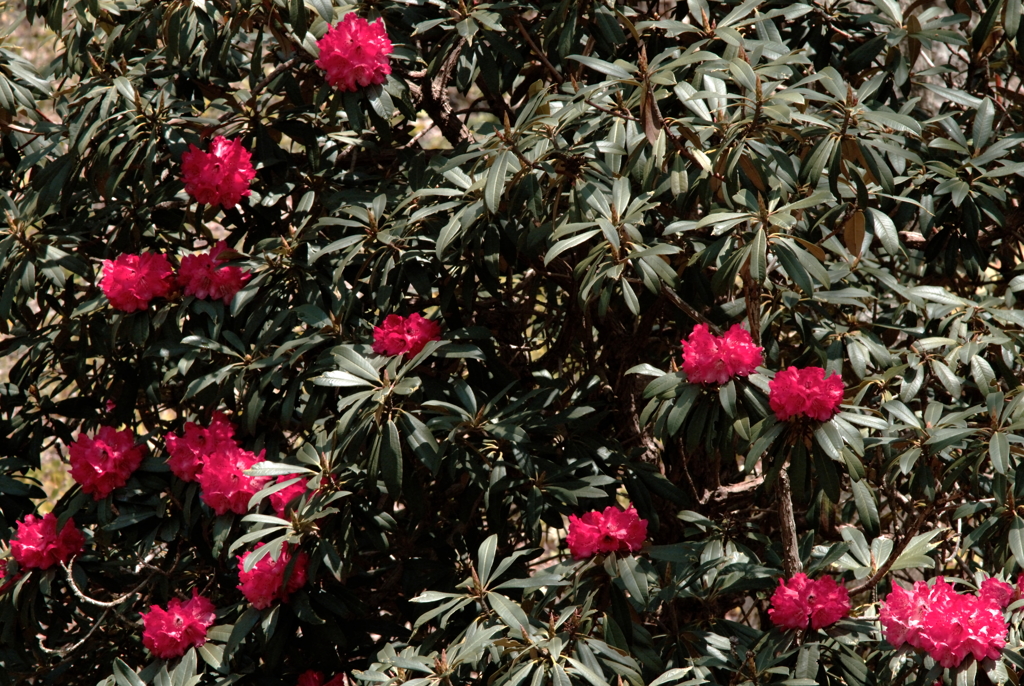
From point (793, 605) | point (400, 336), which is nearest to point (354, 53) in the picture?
point (400, 336)

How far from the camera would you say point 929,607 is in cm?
156

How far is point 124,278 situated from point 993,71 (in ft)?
6.56

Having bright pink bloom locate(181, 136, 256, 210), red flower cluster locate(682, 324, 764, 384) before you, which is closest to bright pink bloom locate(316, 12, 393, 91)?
bright pink bloom locate(181, 136, 256, 210)

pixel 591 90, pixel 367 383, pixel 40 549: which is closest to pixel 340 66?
pixel 591 90

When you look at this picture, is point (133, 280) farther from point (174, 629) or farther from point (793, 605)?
point (793, 605)

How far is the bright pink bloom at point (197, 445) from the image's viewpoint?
2.00 meters

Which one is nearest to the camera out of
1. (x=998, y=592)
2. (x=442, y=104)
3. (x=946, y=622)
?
(x=946, y=622)

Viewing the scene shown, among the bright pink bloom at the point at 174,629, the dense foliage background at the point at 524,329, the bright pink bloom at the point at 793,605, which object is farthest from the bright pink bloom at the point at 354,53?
the bright pink bloom at the point at 793,605

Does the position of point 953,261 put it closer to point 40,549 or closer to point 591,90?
point 591,90

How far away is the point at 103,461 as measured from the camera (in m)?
2.09

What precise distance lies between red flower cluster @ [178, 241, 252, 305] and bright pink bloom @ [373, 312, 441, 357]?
0.38 metres

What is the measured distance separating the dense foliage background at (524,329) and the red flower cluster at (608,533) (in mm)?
26

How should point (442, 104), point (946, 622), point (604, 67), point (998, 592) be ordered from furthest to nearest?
1. point (442, 104)
2. point (604, 67)
3. point (998, 592)
4. point (946, 622)

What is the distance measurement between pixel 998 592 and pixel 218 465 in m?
1.40
